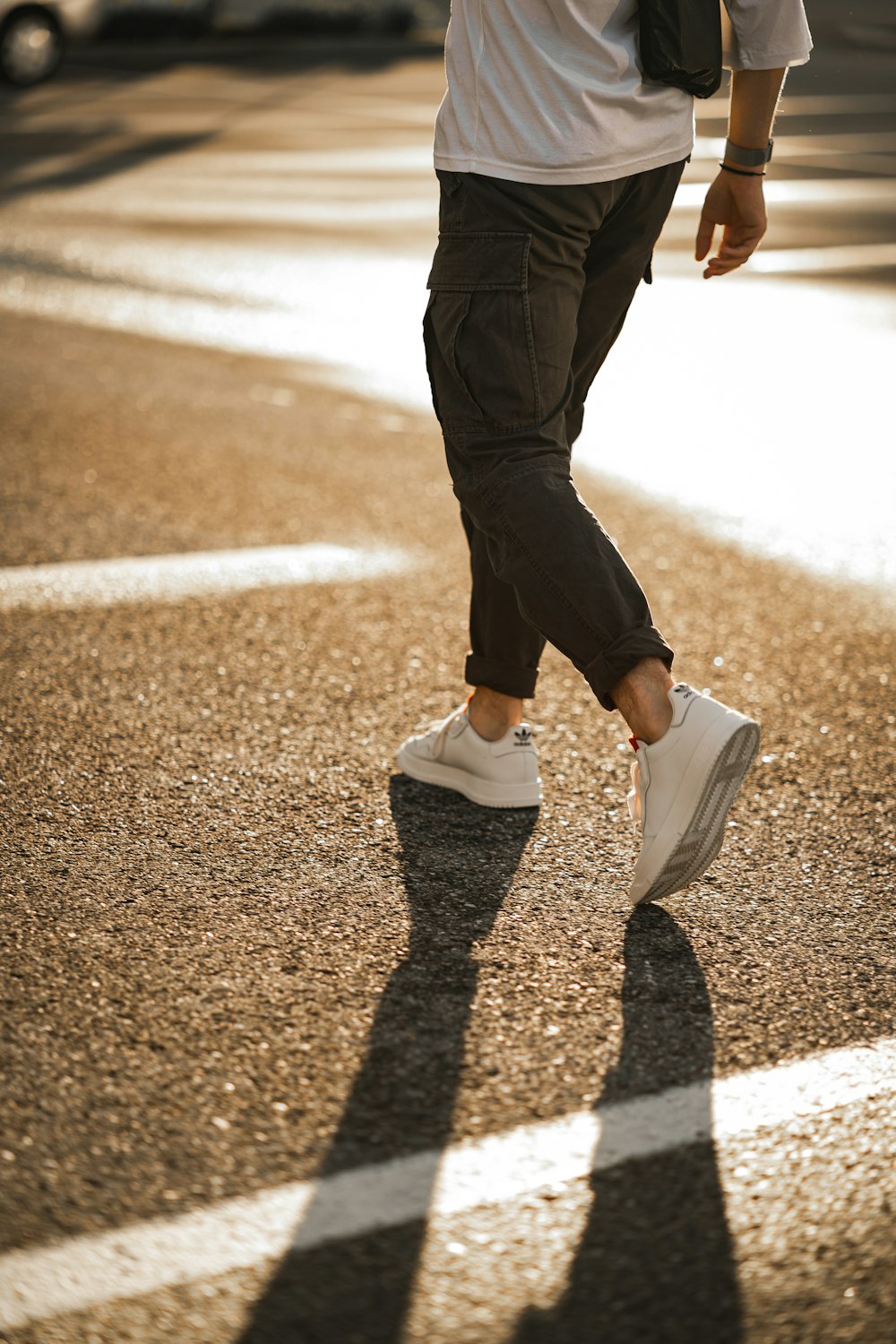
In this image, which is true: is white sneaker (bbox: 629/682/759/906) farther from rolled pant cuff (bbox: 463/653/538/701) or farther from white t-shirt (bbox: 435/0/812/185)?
white t-shirt (bbox: 435/0/812/185)

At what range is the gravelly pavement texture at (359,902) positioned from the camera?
2078mm

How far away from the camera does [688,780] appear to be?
2564 mm

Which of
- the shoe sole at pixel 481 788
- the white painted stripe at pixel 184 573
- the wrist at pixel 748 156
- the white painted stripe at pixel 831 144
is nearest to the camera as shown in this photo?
the wrist at pixel 748 156

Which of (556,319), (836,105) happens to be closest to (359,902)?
(556,319)

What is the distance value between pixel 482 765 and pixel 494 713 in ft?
0.36

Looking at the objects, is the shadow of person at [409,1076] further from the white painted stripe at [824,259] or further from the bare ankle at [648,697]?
the white painted stripe at [824,259]

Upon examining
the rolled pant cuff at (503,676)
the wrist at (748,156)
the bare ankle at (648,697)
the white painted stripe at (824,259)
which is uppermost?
the wrist at (748,156)

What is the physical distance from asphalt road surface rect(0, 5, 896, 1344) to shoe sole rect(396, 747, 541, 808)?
3cm

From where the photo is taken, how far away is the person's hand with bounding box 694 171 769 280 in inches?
119

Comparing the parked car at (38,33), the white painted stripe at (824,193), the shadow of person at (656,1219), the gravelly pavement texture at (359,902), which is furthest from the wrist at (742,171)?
the parked car at (38,33)

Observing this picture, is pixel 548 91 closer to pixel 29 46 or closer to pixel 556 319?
pixel 556 319

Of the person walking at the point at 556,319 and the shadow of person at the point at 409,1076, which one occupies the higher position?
the person walking at the point at 556,319

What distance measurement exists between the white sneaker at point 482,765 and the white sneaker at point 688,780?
55cm

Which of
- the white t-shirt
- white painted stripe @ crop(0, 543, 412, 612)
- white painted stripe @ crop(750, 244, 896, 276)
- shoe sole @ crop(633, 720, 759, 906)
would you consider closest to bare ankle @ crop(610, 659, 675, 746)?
shoe sole @ crop(633, 720, 759, 906)
